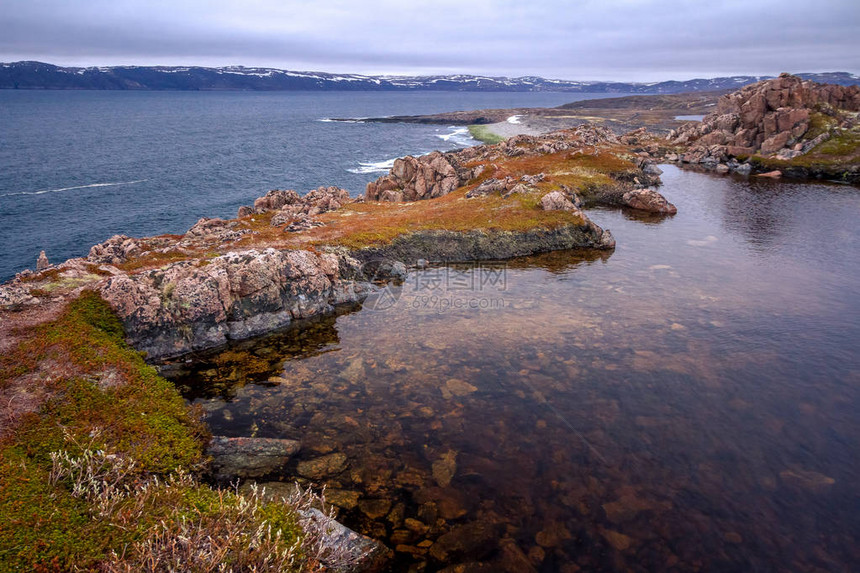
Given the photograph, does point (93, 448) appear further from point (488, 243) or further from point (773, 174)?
point (773, 174)

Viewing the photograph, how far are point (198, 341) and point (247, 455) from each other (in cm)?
1351

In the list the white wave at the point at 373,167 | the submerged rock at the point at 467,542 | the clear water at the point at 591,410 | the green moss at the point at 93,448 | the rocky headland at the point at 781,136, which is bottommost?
the submerged rock at the point at 467,542

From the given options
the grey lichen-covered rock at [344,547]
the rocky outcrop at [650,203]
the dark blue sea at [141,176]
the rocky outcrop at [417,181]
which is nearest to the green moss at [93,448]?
the grey lichen-covered rock at [344,547]

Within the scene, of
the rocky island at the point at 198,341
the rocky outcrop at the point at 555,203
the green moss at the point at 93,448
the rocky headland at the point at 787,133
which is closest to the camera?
the green moss at the point at 93,448

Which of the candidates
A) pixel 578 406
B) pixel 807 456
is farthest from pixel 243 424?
pixel 807 456

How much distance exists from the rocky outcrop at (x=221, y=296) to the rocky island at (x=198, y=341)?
106mm

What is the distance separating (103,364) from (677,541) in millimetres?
27377

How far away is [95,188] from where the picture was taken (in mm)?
100812

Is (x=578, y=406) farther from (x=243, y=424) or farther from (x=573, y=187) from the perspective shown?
(x=573, y=187)

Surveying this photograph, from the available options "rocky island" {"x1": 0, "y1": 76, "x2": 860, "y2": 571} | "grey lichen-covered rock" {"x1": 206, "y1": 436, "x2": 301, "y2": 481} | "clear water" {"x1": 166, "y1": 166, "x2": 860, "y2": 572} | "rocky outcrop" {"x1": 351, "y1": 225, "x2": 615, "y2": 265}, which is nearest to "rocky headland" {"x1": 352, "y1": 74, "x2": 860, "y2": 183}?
"rocky island" {"x1": 0, "y1": 76, "x2": 860, "y2": 571}

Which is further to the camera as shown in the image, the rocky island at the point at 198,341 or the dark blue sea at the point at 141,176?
the dark blue sea at the point at 141,176

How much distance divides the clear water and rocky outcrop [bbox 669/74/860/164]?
82100 mm

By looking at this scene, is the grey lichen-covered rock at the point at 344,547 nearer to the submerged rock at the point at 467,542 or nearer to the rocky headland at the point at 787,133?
the submerged rock at the point at 467,542

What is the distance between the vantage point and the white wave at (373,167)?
12814 centimetres
